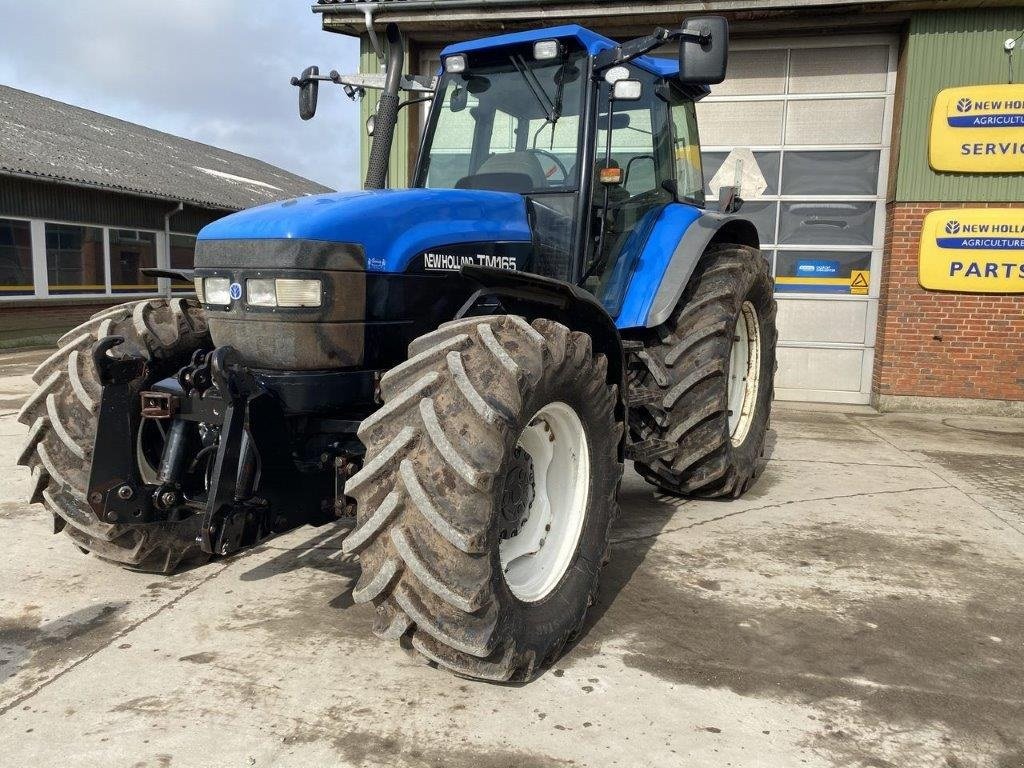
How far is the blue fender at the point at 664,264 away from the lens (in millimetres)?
4004

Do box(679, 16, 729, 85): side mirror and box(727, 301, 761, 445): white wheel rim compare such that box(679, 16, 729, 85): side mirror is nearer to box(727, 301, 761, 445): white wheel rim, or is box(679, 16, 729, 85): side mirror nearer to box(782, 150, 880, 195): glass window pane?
box(727, 301, 761, 445): white wheel rim

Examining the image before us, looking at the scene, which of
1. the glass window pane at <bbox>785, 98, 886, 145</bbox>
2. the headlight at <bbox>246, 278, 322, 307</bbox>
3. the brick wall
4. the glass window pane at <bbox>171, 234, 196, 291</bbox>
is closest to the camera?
the headlight at <bbox>246, 278, 322, 307</bbox>

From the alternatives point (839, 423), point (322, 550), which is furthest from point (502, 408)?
point (839, 423)

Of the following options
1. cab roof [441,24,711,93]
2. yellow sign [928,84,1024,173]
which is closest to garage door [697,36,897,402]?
yellow sign [928,84,1024,173]

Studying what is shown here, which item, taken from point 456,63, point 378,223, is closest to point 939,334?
point 456,63

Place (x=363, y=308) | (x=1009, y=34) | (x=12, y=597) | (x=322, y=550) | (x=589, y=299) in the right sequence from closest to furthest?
1. (x=363, y=308)
2. (x=589, y=299)
3. (x=12, y=597)
4. (x=322, y=550)
5. (x=1009, y=34)

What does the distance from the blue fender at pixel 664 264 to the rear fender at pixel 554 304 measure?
454mm

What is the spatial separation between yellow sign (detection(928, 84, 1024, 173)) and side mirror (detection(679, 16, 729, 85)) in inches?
224

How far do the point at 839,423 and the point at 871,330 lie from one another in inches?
56.8

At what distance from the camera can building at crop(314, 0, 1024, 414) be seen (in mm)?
7703

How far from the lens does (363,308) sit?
287 cm

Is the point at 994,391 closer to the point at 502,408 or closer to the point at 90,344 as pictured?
the point at 502,408

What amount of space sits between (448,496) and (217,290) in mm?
1245

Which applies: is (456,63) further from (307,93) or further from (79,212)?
(79,212)
